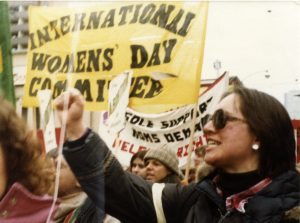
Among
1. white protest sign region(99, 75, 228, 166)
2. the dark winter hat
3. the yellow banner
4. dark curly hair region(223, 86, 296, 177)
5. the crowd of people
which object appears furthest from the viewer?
white protest sign region(99, 75, 228, 166)

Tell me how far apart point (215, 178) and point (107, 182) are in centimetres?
25

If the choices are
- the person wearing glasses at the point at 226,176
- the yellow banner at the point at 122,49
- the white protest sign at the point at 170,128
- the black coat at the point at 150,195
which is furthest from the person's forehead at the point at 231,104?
the white protest sign at the point at 170,128

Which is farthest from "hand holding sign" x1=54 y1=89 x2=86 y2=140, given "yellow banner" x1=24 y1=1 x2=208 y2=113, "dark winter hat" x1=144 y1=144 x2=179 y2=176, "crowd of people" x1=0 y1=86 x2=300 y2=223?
"dark winter hat" x1=144 y1=144 x2=179 y2=176

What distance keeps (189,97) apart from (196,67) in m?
0.15

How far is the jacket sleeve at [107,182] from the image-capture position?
3.51 ft

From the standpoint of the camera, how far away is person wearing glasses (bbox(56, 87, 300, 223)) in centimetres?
111

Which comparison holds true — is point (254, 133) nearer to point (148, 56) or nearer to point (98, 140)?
point (98, 140)

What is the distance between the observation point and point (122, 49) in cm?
217

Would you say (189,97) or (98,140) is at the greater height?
(98,140)

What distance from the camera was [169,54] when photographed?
2.32 meters

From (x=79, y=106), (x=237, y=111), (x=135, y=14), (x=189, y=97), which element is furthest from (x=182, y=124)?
(x=79, y=106)

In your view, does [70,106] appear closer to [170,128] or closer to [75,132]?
[75,132]

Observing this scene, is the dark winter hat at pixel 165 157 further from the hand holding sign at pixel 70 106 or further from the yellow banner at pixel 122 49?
the hand holding sign at pixel 70 106

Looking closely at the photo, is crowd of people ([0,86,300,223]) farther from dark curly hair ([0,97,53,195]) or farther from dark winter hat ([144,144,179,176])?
dark winter hat ([144,144,179,176])
